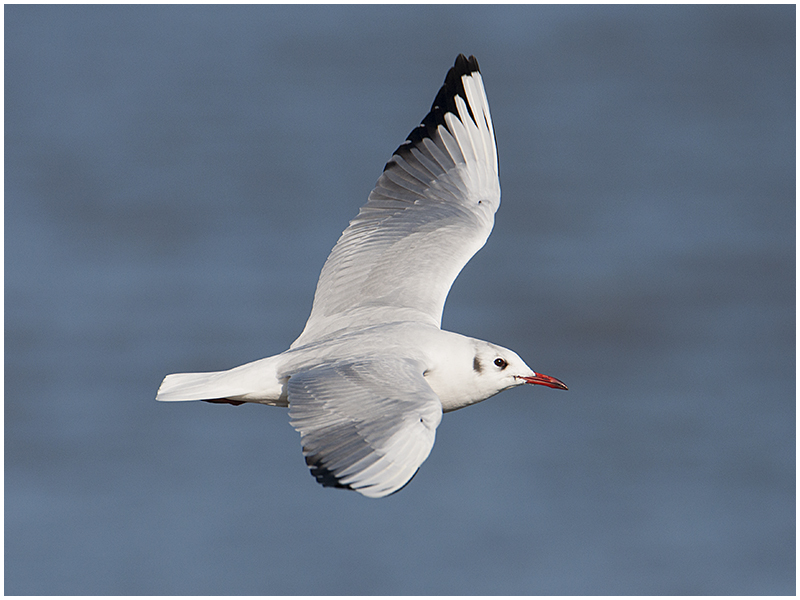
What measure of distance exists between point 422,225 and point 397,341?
163cm

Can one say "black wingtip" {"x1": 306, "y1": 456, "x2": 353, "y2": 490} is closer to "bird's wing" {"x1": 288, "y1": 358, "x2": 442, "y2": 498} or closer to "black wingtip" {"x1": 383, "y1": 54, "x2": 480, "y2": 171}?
"bird's wing" {"x1": 288, "y1": 358, "x2": 442, "y2": 498}

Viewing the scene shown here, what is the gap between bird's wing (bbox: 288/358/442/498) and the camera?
4793mm

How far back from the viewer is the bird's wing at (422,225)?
6910 millimetres

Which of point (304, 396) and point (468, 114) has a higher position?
point (468, 114)

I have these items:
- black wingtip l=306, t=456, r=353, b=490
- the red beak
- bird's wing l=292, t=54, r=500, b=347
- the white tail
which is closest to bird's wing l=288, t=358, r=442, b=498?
black wingtip l=306, t=456, r=353, b=490

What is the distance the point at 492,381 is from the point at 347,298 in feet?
4.32

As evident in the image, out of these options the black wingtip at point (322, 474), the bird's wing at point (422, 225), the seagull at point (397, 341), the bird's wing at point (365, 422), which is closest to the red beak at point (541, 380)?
the seagull at point (397, 341)

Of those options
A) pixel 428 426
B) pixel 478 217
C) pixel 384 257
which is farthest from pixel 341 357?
pixel 478 217

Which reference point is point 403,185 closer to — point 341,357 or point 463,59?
point 463,59

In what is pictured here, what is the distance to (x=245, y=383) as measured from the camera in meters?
5.89

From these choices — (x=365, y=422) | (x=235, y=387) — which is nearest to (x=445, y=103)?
(x=235, y=387)

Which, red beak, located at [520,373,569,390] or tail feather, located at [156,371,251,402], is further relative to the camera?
red beak, located at [520,373,569,390]

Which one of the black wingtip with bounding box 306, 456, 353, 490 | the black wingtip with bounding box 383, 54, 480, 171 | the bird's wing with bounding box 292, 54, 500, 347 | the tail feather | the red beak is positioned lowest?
the black wingtip with bounding box 306, 456, 353, 490

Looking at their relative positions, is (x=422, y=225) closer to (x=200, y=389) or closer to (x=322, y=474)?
(x=200, y=389)
